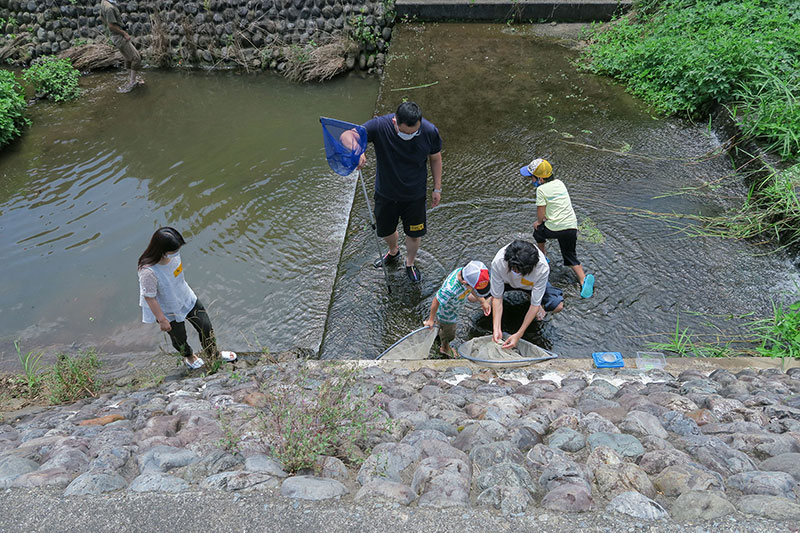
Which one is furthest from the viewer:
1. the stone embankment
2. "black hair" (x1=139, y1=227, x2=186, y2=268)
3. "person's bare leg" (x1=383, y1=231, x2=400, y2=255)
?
"person's bare leg" (x1=383, y1=231, x2=400, y2=255)

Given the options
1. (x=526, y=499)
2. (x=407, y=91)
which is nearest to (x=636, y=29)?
(x=407, y=91)

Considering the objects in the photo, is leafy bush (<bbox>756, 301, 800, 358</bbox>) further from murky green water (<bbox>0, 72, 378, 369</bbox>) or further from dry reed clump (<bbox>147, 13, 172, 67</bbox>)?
dry reed clump (<bbox>147, 13, 172, 67</bbox>)

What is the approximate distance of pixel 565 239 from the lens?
15.1ft

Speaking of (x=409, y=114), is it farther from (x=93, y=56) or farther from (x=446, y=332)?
(x=93, y=56)

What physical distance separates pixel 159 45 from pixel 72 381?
804cm

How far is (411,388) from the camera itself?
11.7 ft

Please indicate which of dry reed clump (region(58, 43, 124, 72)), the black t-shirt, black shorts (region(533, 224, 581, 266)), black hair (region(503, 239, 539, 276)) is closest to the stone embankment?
black hair (region(503, 239, 539, 276))

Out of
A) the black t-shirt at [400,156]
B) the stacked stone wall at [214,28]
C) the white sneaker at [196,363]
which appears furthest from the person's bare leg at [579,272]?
the stacked stone wall at [214,28]

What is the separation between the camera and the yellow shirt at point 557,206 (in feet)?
14.8

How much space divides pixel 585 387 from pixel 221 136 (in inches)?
260

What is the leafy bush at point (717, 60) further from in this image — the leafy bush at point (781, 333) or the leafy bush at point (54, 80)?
the leafy bush at point (54, 80)

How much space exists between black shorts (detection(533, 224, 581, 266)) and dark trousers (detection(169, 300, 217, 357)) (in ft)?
9.65

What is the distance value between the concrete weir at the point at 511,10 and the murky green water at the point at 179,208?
5.91 feet

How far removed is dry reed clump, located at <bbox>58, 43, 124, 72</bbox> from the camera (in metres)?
10.1
